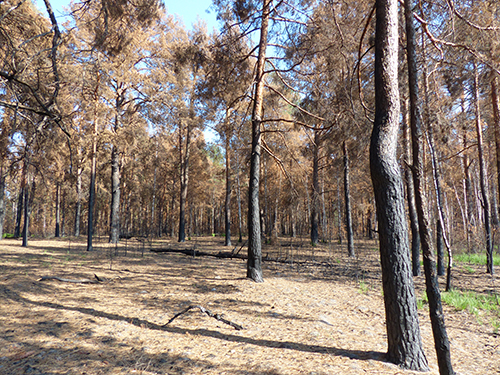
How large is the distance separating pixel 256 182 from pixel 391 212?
4.52 meters

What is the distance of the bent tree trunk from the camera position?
10.2 feet

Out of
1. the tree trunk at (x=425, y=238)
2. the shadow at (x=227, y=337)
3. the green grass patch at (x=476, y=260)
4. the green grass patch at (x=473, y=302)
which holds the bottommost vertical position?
the green grass patch at (x=476, y=260)

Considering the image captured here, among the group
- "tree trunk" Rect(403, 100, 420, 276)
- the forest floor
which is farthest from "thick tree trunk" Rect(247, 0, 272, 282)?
"tree trunk" Rect(403, 100, 420, 276)

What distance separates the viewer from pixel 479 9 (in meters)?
5.00

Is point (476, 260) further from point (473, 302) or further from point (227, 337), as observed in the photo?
point (227, 337)

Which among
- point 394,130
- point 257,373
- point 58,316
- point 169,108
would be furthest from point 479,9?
point 169,108

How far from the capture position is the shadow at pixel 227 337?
335 cm

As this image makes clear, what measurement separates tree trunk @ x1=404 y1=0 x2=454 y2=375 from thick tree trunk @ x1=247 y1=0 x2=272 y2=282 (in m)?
4.61

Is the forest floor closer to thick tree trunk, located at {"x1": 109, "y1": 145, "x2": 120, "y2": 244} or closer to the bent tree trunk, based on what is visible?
the bent tree trunk

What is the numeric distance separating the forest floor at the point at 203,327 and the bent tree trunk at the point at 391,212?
30cm

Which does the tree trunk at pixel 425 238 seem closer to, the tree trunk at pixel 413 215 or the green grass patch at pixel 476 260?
the tree trunk at pixel 413 215

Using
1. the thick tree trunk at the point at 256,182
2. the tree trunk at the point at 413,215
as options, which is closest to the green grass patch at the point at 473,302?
the tree trunk at the point at 413,215

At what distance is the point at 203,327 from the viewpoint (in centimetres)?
414

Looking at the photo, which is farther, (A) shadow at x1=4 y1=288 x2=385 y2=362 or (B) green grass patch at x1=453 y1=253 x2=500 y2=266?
(B) green grass patch at x1=453 y1=253 x2=500 y2=266
